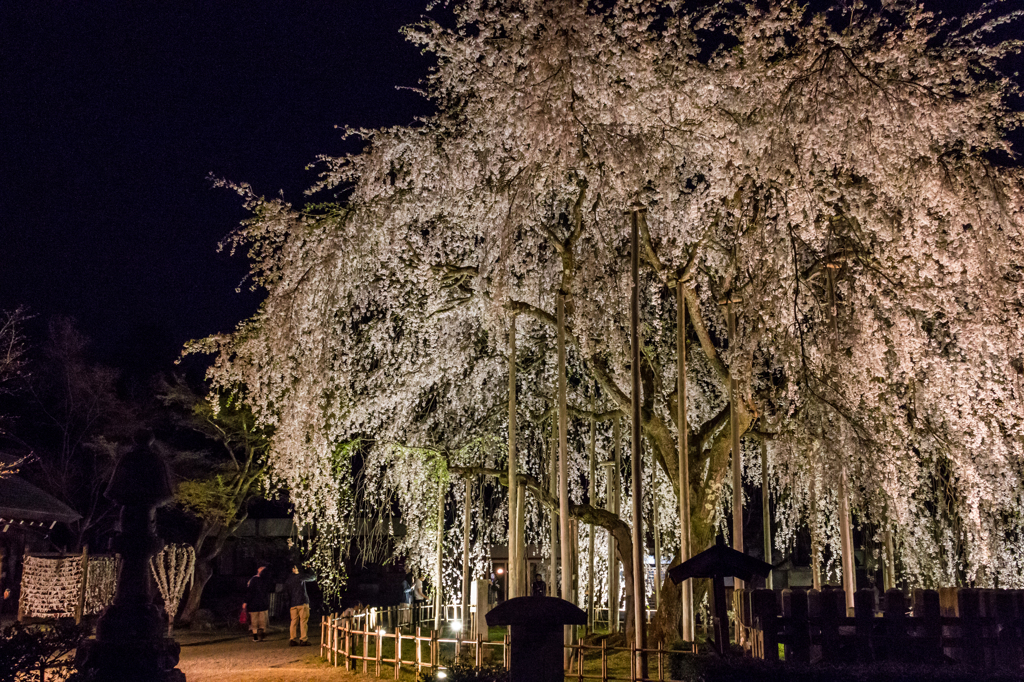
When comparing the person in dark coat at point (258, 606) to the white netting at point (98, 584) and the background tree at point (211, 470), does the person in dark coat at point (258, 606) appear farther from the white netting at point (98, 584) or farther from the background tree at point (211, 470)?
the background tree at point (211, 470)

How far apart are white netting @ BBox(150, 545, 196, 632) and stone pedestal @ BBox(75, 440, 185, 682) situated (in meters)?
10.7

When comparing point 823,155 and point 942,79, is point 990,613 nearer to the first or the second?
point 823,155

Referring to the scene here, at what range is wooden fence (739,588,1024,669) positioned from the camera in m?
7.18

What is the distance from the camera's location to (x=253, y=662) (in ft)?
43.9

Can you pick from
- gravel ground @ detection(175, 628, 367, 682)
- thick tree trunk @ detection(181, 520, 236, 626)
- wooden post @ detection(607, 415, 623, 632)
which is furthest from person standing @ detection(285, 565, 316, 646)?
thick tree trunk @ detection(181, 520, 236, 626)

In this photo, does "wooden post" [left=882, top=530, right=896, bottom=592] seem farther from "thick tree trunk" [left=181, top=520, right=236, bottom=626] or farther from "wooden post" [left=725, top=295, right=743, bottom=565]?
"thick tree trunk" [left=181, top=520, right=236, bottom=626]

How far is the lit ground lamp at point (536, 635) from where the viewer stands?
640 cm

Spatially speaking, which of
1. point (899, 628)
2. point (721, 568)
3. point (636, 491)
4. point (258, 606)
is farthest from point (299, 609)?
point (899, 628)

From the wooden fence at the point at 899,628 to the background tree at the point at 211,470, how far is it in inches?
709

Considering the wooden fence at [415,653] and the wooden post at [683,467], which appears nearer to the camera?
the wooden post at [683,467]

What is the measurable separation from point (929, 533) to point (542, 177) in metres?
9.90

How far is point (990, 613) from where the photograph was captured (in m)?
7.20

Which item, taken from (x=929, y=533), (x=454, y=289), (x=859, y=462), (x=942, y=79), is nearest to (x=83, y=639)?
(x=454, y=289)

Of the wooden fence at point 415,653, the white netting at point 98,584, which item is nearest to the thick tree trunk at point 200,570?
the white netting at point 98,584
